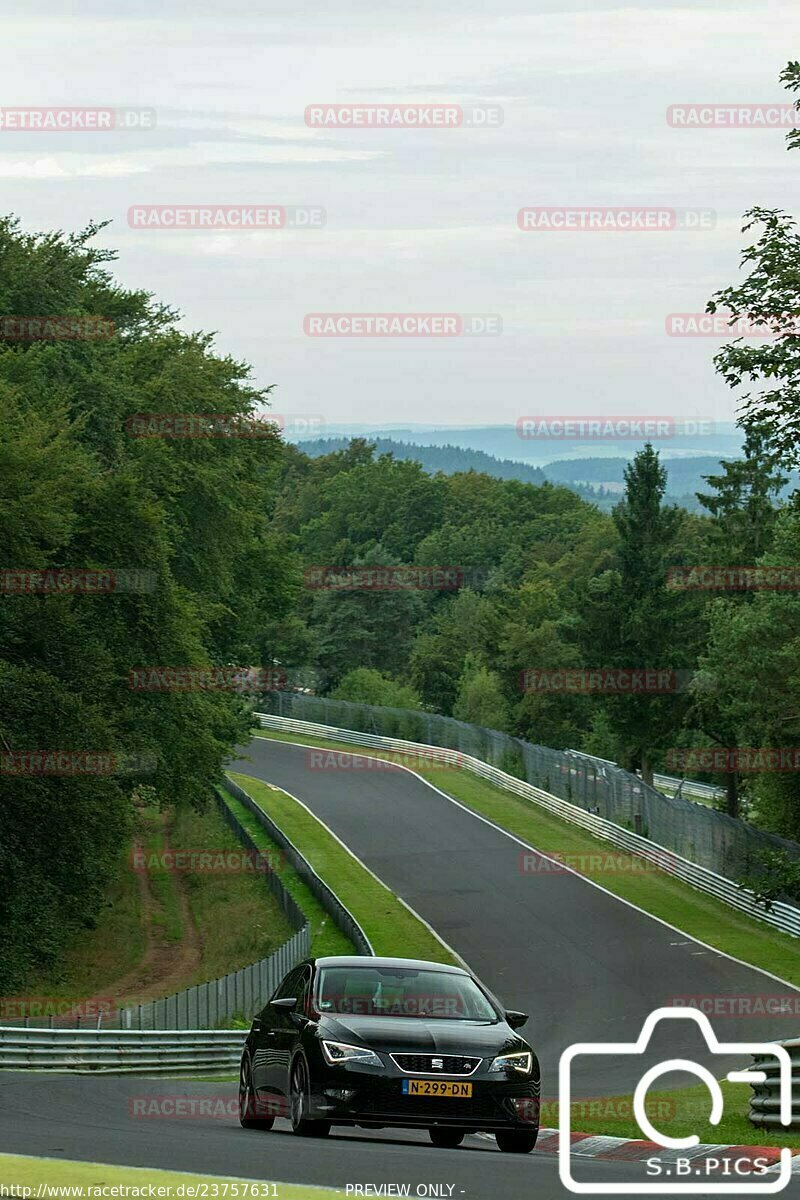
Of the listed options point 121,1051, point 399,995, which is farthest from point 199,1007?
point 399,995

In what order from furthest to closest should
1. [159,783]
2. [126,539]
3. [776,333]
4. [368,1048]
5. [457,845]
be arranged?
[457,845] < [159,783] < [126,539] < [776,333] < [368,1048]

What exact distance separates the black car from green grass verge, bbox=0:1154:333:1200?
2.26 meters

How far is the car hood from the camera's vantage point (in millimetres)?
12062

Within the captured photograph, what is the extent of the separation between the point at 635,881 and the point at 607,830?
622cm

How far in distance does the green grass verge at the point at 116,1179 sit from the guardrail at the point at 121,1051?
30.8 feet

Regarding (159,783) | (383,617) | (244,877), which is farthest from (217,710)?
(383,617)

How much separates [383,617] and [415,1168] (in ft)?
379

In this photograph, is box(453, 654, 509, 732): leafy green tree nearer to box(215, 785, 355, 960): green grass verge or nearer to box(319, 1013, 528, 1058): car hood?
box(215, 785, 355, 960): green grass verge

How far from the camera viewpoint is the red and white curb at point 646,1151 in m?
11.9

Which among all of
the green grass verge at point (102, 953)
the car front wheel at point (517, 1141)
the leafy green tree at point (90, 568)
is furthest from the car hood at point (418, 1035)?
the green grass verge at point (102, 953)

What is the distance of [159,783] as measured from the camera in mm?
37781

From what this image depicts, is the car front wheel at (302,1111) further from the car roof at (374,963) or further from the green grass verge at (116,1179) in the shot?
the green grass verge at (116,1179)

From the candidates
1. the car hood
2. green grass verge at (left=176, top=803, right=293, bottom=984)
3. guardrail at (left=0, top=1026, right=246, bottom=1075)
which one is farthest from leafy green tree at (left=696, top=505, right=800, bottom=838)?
the car hood

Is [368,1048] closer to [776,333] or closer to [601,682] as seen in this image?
[776,333]
